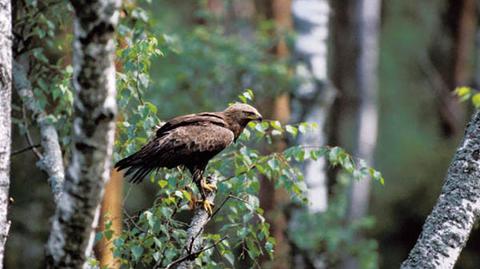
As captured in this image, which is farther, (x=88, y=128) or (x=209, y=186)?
(x=209, y=186)

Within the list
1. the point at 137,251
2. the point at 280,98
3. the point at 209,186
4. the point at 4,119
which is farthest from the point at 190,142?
the point at 280,98

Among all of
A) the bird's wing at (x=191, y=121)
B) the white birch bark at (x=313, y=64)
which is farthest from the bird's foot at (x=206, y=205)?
the white birch bark at (x=313, y=64)

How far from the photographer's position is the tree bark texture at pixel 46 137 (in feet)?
19.1

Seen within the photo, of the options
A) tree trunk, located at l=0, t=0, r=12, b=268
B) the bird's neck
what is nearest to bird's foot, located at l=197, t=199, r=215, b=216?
the bird's neck

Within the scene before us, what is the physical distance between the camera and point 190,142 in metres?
6.09

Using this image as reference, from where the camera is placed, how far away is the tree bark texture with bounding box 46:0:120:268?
330cm

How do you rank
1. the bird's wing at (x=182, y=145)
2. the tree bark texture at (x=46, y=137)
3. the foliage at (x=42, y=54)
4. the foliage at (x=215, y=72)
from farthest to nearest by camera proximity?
1. the foliage at (x=215, y=72)
2. the foliage at (x=42, y=54)
3. the tree bark texture at (x=46, y=137)
4. the bird's wing at (x=182, y=145)

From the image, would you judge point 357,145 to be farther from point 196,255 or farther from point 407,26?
point 407,26

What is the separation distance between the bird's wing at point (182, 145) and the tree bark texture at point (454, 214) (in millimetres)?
1908

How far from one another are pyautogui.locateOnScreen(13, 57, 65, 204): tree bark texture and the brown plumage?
19.8 inches

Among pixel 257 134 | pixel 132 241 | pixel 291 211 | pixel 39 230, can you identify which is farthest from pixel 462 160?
pixel 39 230

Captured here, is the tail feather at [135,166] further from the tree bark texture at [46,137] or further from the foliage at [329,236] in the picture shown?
the foliage at [329,236]

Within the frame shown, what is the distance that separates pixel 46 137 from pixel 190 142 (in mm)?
1081

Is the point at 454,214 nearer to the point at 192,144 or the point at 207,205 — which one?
the point at 207,205
